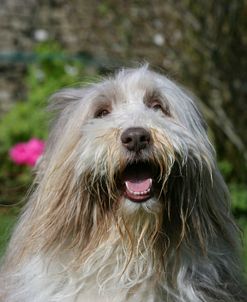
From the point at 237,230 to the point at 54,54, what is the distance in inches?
288

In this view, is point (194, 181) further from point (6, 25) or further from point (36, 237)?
point (6, 25)

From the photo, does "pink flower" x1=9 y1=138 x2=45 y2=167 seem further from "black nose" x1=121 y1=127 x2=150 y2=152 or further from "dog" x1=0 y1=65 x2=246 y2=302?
"black nose" x1=121 y1=127 x2=150 y2=152

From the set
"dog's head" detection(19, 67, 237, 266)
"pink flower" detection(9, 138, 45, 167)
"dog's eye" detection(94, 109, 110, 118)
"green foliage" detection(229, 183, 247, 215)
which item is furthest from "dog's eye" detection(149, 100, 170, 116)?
"pink flower" detection(9, 138, 45, 167)

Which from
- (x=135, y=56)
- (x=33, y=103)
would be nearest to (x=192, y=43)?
(x=135, y=56)

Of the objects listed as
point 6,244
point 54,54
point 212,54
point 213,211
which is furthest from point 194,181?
point 54,54

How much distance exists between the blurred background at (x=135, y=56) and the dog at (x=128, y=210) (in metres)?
4.82

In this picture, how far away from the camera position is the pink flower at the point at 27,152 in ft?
32.3

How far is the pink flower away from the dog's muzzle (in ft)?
18.9

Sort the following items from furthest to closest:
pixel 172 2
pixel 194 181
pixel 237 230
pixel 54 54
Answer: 1. pixel 54 54
2. pixel 172 2
3. pixel 237 230
4. pixel 194 181

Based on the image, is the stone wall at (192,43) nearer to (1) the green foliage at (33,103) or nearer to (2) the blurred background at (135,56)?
(2) the blurred background at (135,56)

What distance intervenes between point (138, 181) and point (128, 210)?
120mm

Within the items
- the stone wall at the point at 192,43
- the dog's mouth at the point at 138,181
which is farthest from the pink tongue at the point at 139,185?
the stone wall at the point at 192,43

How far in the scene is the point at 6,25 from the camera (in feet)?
39.2

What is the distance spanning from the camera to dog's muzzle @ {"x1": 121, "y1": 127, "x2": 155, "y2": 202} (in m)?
3.98
